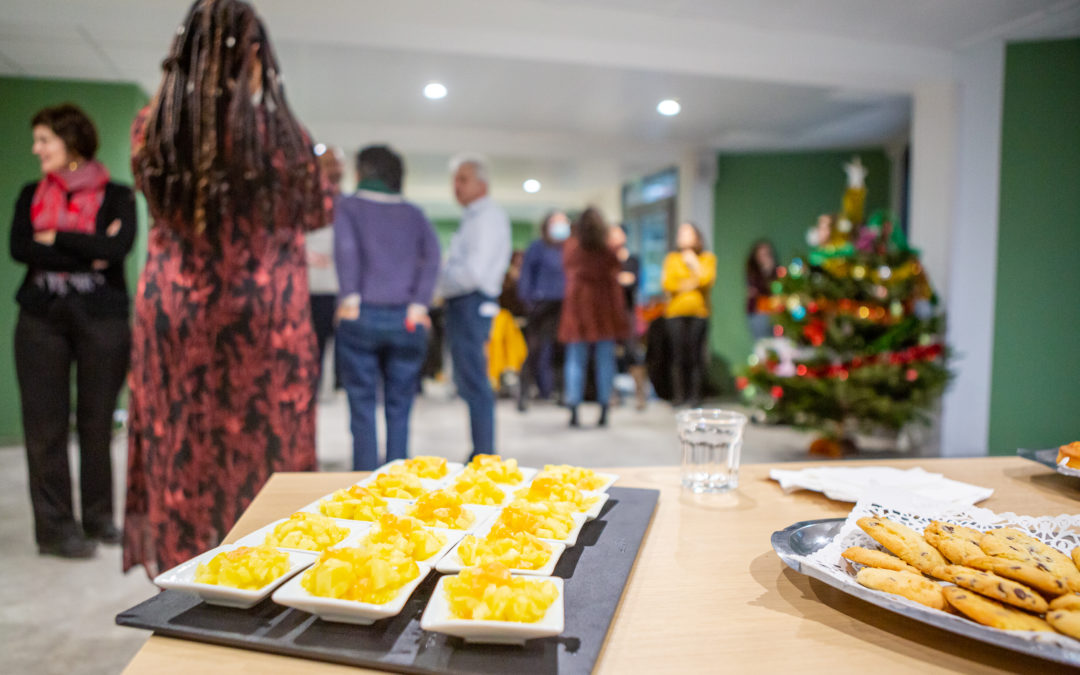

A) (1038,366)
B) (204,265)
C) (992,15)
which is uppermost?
(992,15)

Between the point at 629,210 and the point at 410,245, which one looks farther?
the point at 629,210

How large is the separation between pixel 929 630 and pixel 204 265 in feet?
4.59

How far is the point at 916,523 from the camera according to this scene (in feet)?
2.36

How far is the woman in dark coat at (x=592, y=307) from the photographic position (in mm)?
4230

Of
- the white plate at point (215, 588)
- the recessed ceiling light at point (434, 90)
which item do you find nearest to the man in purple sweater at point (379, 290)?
the white plate at point (215, 588)

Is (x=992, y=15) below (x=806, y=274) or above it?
above

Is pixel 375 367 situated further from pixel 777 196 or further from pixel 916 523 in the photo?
pixel 777 196

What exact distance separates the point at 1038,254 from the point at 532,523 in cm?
383

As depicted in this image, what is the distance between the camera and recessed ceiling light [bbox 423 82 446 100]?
443 cm

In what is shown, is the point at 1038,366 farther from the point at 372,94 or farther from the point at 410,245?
the point at 372,94

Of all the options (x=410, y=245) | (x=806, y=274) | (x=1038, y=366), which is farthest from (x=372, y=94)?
(x=1038, y=366)

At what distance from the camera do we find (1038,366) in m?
3.49

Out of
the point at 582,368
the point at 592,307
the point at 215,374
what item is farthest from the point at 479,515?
the point at 582,368

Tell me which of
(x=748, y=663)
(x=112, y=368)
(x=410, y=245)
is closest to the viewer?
(x=748, y=663)
